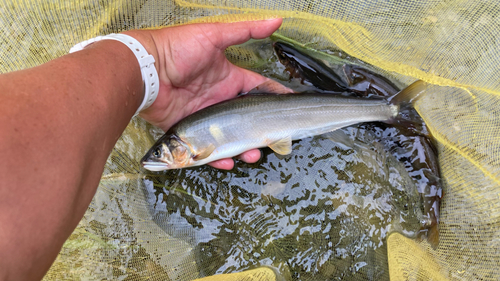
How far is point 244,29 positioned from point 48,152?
1.32 meters

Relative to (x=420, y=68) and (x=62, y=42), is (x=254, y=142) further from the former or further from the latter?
(x=62, y=42)

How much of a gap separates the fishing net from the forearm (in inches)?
36.0

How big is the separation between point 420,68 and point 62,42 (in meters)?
2.54

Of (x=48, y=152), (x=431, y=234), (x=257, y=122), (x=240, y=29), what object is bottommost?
(x=431, y=234)

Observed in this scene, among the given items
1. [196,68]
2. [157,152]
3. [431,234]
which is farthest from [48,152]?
[431,234]

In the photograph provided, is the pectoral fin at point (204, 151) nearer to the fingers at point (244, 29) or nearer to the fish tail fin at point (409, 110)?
the fingers at point (244, 29)

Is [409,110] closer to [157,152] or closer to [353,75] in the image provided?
[353,75]

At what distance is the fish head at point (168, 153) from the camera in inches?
78.2

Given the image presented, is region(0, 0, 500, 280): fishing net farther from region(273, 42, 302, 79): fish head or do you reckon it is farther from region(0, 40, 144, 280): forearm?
region(0, 40, 144, 280): forearm

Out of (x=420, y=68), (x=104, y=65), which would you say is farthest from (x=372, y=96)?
(x=104, y=65)

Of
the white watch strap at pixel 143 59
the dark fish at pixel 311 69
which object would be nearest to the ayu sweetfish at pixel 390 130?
the dark fish at pixel 311 69

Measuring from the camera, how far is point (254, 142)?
82.0 inches

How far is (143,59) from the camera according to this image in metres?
1.70

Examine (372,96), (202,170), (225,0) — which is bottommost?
(202,170)
